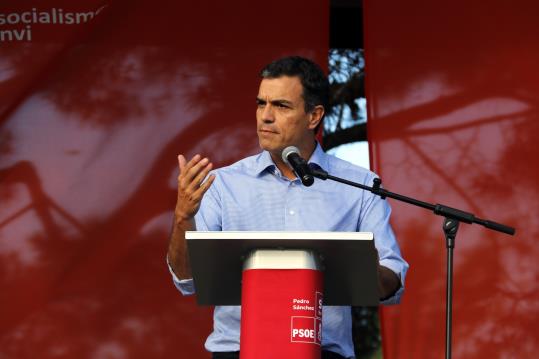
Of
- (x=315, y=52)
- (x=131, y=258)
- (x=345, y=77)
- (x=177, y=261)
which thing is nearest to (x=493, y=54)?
(x=315, y=52)

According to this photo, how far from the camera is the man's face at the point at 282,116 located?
3.36 meters

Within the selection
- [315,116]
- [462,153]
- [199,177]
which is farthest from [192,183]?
[462,153]

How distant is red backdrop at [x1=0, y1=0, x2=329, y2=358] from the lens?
14.5 ft

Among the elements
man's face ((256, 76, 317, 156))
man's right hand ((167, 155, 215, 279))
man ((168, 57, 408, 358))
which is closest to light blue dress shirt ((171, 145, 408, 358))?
man ((168, 57, 408, 358))

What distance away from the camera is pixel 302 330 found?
8.15 feet

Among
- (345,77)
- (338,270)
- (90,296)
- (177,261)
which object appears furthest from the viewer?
(345,77)

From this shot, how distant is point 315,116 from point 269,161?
270 millimetres

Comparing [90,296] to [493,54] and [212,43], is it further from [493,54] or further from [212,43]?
[493,54]

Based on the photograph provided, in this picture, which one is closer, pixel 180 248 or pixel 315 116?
pixel 180 248

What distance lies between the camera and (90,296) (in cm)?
441

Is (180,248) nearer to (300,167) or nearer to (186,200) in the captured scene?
(186,200)

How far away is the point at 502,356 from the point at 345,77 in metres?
1.96

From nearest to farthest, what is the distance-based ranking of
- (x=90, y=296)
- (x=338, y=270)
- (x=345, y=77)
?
(x=338, y=270) → (x=90, y=296) → (x=345, y=77)

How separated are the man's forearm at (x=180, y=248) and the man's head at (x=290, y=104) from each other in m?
0.54
